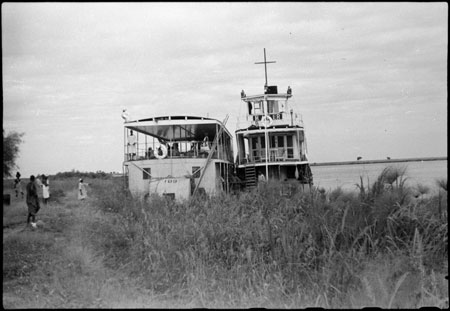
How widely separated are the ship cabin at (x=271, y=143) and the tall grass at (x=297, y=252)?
475 inches

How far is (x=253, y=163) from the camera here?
910 inches

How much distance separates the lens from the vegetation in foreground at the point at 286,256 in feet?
22.8

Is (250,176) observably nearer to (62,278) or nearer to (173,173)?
(173,173)

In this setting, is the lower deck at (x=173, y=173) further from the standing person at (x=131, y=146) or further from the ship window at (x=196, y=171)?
the standing person at (x=131, y=146)

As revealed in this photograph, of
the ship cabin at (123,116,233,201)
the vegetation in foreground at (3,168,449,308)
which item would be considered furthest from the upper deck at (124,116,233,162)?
the vegetation in foreground at (3,168,449,308)

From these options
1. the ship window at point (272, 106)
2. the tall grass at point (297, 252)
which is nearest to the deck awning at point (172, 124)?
the ship window at point (272, 106)

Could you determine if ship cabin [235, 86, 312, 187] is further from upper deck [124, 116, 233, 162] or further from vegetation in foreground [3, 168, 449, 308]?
vegetation in foreground [3, 168, 449, 308]

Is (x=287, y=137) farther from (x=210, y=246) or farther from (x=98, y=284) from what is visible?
Answer: (x=98, y=284)

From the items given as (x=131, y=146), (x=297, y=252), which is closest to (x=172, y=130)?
(x=131, y=146)

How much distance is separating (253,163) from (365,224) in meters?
14.2

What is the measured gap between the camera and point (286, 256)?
818cm

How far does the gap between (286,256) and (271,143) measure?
16.8 m

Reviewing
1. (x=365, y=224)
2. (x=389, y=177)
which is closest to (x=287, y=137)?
(x=389, y=177)

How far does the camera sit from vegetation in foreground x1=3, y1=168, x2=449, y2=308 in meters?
6.95
